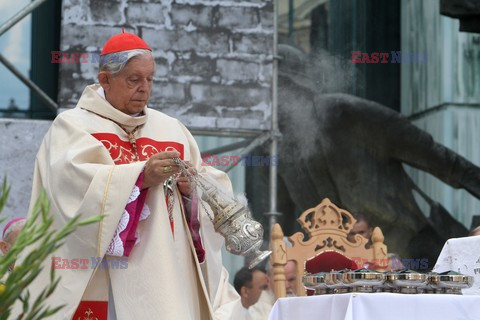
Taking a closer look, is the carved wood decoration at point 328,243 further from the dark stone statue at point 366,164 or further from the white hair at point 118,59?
the dark stone statue at point 366,164

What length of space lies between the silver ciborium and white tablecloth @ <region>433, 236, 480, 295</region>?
0.89 meters

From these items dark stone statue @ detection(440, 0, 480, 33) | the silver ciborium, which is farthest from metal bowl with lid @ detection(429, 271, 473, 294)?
dark stone statue @ detection(440, 0, 480, 33)

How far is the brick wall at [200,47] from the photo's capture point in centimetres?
755

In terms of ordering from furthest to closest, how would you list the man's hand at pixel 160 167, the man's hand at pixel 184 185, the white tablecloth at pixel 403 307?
1. the man's hand at pixel 184 185
2. the man's hand at pixel 160 167
3. the white tablecloth at pixel 403 307

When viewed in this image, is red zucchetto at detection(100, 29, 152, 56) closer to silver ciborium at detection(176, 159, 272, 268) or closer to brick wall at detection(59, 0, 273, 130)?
silver ciborium at detection(176, 159, 272, 268)

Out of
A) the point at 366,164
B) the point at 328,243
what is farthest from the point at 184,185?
the point at 366,164

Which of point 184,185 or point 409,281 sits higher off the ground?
point 184,185

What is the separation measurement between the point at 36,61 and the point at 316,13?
7.39ft

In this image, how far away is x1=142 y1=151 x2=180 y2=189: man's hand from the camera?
3.94 m

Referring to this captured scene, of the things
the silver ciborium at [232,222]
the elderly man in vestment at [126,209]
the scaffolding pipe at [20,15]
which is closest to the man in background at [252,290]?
the scaffolding pipe at [20,15]

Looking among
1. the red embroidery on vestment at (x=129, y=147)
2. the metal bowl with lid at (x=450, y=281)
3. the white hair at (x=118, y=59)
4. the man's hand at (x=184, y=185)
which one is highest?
the white hair at (x=118, y=59)

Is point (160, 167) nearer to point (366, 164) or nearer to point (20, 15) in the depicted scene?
point (20, 15)

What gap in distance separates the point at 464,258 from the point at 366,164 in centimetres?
422

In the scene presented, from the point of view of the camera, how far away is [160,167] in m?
3.95
